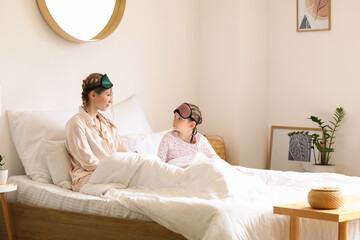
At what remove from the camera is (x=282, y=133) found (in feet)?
16.0

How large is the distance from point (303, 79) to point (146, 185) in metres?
2.34

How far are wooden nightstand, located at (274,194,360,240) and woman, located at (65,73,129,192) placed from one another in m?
1.19

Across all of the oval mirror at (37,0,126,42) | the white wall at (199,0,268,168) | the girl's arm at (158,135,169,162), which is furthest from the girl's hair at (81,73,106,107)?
the white wall at (199,0,268,168)

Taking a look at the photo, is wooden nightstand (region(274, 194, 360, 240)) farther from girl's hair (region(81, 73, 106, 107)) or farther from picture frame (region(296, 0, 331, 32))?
picture frame (region(296, 0, 331, 32))

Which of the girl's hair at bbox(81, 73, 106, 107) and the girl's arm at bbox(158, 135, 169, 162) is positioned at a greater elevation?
the girl's hair at bbox(81, 73, 106, 107)

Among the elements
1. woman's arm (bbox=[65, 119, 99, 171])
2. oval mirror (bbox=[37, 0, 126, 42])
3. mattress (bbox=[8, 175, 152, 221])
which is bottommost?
mattress (bbox=[8, 175, 152, 221])

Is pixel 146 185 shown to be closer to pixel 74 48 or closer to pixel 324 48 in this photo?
pixel 74 48

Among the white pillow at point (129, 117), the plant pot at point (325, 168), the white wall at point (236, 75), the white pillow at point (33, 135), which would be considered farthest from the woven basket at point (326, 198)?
the white wall at point (236, 75)

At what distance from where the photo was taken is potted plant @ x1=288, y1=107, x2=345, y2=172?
451 cm

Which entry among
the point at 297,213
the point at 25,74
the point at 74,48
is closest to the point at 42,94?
the point at 25,74

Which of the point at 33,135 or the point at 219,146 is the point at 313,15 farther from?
the point at 33,135

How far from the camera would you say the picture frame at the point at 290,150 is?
471cm

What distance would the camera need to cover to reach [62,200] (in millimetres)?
2854

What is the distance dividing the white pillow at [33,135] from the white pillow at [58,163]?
0.21 ft
